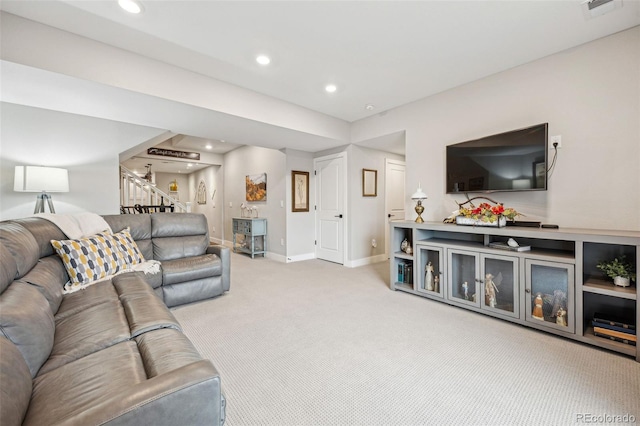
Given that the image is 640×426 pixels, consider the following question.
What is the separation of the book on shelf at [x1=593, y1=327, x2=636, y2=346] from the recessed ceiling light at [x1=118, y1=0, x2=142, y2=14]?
423cm

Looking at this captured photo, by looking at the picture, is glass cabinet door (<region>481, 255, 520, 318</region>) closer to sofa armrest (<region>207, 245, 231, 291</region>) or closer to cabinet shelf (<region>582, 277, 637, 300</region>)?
cabinet shelf (<region>582, 277, 637, 300</region>)

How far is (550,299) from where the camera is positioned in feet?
7.64

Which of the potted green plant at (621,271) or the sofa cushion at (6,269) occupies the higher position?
the sofa cushion at (6,269)

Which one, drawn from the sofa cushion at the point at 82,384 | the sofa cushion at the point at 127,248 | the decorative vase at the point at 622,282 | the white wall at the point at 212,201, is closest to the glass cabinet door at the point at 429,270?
the decorative vase at the point at 622,282

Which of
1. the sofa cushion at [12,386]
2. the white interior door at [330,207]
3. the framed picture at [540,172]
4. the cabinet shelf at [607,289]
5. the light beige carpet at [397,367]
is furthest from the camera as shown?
the white interior door at [330,207]

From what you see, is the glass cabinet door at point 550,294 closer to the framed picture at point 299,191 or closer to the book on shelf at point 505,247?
the book on shelf at point 505,247

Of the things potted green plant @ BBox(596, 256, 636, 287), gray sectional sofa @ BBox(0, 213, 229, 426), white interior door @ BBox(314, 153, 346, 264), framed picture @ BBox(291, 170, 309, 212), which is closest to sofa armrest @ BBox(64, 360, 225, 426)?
gray sectional sofa @ BBox(0, 213, 229, 426)

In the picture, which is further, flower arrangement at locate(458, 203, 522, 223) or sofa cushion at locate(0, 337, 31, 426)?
flower arrangement at locate(458, 203, 522, 223)

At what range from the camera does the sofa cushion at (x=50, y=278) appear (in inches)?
61.5

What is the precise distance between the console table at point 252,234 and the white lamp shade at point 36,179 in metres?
2.96

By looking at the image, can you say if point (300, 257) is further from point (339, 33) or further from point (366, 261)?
point (339, 33)

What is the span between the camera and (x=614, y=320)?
2.15m

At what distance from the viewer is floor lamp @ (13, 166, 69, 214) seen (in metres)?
3.29

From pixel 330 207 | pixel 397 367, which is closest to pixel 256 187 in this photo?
pixel 330 207
